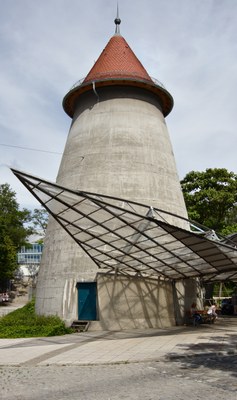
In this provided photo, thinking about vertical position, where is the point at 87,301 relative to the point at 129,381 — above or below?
above

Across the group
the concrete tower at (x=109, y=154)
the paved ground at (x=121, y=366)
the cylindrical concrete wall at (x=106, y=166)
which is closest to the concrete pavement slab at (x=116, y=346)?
the paved ground at (x=121, y=366)

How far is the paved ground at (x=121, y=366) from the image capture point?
876 cm

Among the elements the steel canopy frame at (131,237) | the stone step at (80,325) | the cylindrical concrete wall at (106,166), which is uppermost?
the cylindrical concrete wall at (106,166)

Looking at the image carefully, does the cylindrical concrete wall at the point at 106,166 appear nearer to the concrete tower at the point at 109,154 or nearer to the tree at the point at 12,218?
the concrete tower at the point at 109,154

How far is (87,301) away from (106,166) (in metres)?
8.00

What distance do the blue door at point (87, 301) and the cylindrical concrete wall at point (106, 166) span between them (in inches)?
11.5

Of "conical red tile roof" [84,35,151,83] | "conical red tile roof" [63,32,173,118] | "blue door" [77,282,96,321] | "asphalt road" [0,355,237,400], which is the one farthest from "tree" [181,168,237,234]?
"asphalt road" [0,355,237,400]

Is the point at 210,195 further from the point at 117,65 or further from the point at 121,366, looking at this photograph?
the point at 121,366

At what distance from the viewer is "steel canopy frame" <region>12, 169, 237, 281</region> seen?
47.3 ft

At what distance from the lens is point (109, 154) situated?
78.4 feet

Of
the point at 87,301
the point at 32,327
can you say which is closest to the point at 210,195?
the point at 87,301

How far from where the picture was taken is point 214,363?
11836mm

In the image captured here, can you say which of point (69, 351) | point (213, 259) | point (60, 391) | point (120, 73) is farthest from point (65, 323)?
point (120, 73)

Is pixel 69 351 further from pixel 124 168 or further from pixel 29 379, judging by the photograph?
pixel 124 168
